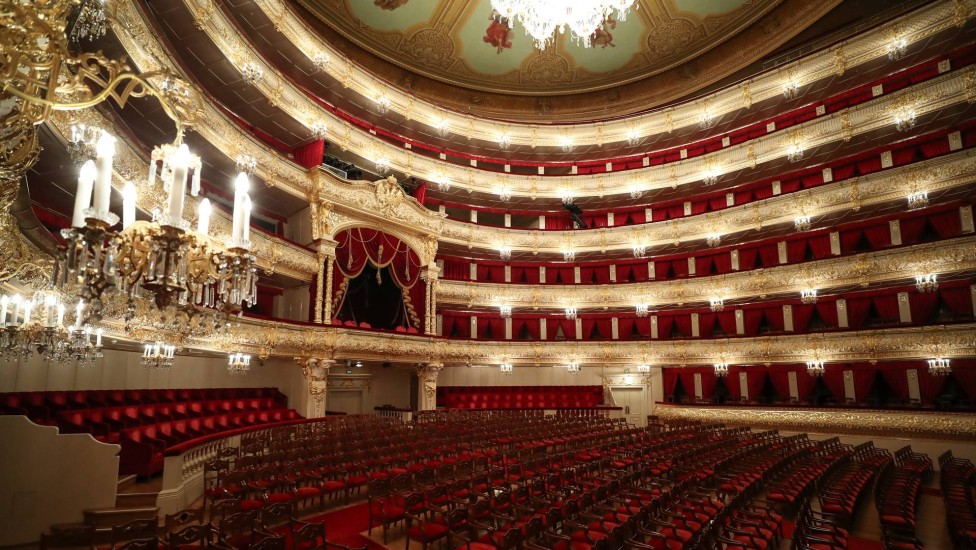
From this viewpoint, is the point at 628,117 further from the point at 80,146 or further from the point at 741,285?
the point at 80,146

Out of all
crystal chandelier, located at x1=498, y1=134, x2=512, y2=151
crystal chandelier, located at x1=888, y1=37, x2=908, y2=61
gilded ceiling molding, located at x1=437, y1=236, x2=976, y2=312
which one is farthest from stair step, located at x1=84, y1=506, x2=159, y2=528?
crystal chandelier, located at x1=888, y1=37, x2=908, y2=61

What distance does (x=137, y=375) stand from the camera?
11.2 metres

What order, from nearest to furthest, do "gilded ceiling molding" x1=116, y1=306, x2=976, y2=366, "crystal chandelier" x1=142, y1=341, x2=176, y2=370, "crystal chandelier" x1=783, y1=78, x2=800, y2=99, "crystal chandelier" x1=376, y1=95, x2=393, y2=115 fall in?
1. "crystal chandelier" x1=142, y1=341, x2=176, y2=370
2. "gilded ceiling molding" x1=116, y1=306, x2=976, y2=366
3. "crystal chandelier" x1=783, y1=78, x2=800, y2=99
4. "crystal chandelier" x1=376, y1=95, x2=393, y2=115

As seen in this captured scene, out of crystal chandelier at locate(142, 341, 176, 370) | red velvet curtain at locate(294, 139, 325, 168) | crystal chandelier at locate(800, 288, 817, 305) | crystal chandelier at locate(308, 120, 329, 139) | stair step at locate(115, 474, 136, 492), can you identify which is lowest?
stair step at locate(115, 474, 136, 492)

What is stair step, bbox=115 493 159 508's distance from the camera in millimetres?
6227

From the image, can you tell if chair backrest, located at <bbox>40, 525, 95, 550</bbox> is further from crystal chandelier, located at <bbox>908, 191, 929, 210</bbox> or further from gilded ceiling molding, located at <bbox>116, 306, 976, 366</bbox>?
crystal chandelier, located at <bbox>908, 191, 929, 210</bbox>

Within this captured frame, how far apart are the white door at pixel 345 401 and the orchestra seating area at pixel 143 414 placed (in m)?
4.38

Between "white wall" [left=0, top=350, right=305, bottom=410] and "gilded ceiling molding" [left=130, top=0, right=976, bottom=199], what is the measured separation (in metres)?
5.97

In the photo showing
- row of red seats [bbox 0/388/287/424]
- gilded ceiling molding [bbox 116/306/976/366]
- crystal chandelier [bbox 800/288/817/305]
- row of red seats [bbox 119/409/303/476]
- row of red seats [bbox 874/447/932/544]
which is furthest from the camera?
crystal chandelier [bbox 800/288/817/305]

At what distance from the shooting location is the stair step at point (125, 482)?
683 cm

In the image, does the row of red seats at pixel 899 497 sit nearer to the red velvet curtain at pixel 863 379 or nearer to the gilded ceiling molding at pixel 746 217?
the red velvet curtain at pixel 863 379

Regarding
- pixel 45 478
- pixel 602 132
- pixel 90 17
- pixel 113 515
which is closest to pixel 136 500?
pixel 113 515

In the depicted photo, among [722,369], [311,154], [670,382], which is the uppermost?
[311,154]

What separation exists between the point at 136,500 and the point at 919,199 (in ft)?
69.2
